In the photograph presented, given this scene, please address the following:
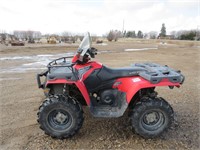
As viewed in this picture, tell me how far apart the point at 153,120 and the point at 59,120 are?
1664 mm

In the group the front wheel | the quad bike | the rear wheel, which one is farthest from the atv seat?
the front wheel

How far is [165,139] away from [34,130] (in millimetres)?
2423

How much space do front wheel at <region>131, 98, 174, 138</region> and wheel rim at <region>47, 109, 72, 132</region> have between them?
113cm

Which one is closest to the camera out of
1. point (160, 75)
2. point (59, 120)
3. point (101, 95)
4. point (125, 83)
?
point (160, 75)

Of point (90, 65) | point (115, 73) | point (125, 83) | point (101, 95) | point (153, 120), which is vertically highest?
point (90, 65)

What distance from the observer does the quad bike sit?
3.95 metres

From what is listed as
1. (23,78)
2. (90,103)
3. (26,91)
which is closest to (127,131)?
(90,103)

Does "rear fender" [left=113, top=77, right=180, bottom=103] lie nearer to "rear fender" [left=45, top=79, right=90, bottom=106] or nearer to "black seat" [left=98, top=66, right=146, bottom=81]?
"black seat" [left=98, top=66, right=146, bottom=81]

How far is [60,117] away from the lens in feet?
13.3

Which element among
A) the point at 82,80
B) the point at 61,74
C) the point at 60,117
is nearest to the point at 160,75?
the point at 82,80

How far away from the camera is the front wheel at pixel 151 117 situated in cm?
395

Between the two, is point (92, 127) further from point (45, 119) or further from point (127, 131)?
point (45, 119)

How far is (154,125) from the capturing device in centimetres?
412

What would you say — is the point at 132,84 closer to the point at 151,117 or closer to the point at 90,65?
the point at 151,117
